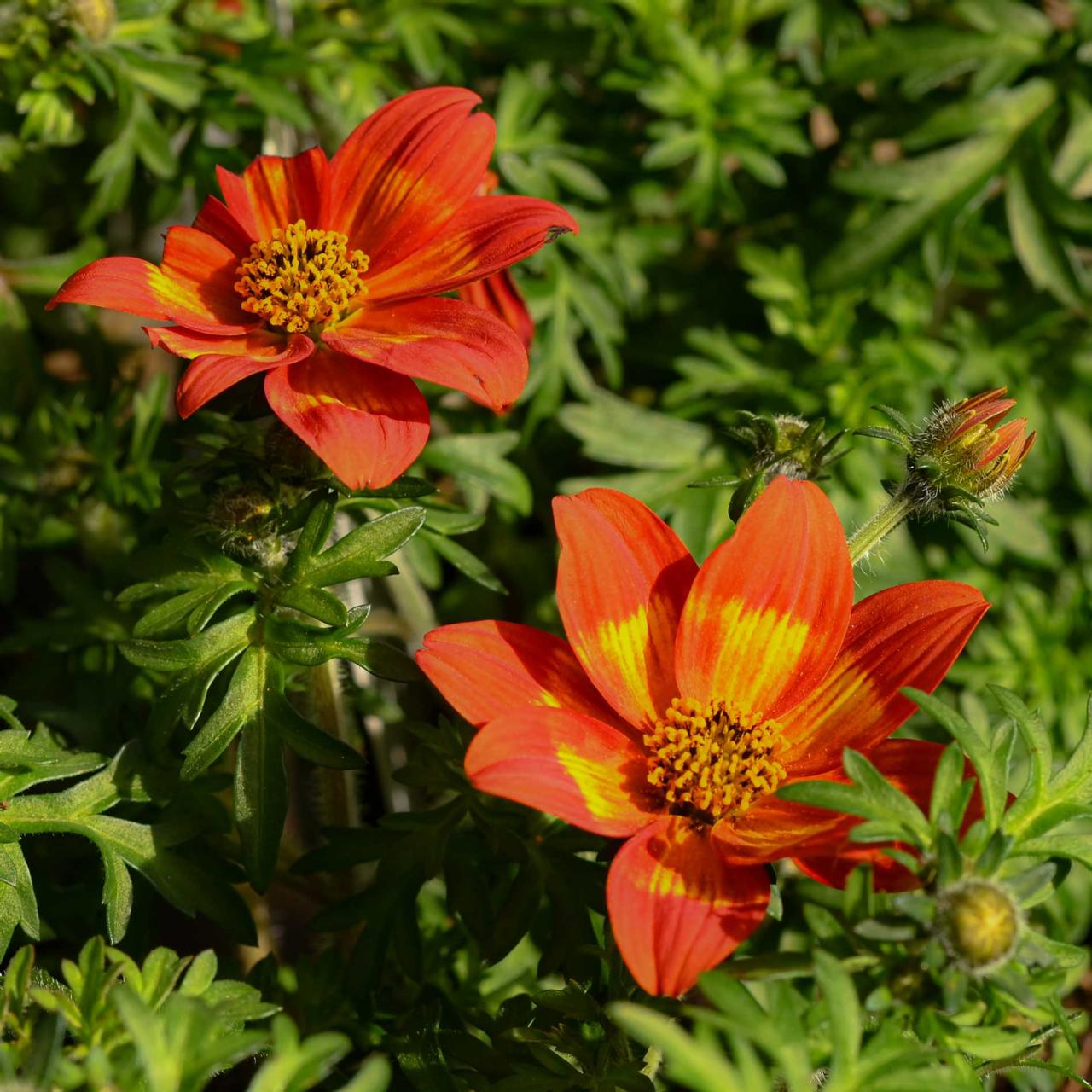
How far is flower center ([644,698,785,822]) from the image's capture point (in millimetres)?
1773

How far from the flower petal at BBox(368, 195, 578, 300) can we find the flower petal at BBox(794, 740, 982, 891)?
93 cm

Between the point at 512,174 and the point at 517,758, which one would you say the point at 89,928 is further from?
the point at 512,174

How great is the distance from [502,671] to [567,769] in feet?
0.57

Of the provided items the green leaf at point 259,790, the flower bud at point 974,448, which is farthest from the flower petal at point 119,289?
the flower bud at point 974,448

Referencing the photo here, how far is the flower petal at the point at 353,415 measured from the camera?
5.73 ft

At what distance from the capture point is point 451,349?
6.12 feet

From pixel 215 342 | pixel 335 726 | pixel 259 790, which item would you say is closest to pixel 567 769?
pixel 259 790

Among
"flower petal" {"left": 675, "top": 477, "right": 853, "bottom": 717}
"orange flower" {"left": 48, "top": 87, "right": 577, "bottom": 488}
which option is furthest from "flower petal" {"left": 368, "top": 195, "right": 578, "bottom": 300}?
"flower petal" {"left": 675, "top": 477, "right": 853, "bottom": 717}

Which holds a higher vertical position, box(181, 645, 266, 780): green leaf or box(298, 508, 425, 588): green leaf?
box(298, 508, 425, 588): green leaf

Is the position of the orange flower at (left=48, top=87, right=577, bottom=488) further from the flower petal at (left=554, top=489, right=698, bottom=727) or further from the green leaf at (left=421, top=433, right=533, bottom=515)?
the green leaf at (left=421, top=433, right=533, bottom=515)

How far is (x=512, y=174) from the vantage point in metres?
2.95

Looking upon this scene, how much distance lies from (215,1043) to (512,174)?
2146 millimetres

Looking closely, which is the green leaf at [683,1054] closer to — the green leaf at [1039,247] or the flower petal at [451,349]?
the flower petal at [451,349]

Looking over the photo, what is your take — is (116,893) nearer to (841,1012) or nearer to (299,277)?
(299,277)
